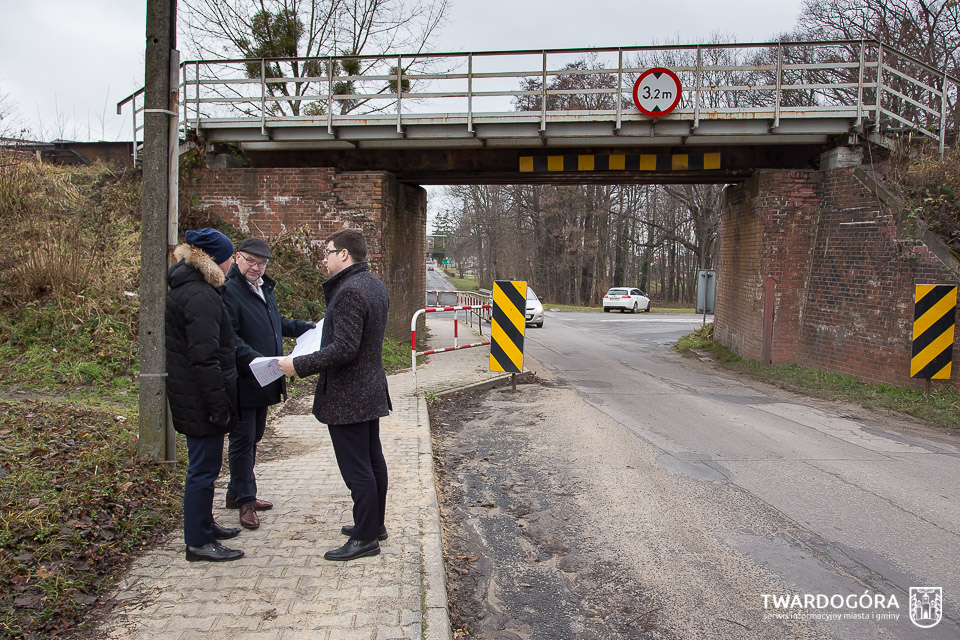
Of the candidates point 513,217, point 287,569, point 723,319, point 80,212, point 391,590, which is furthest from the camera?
point 513,217

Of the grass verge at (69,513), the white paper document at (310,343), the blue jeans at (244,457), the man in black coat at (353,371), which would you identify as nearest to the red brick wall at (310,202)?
the grass verge at (69,513)

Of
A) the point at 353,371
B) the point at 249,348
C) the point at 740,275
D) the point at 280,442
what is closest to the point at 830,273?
the point at 740,275

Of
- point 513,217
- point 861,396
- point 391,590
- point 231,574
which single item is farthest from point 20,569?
point 513,217

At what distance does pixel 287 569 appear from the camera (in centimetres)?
379

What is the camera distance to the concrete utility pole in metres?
4.56

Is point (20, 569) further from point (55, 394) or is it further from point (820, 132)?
point (820, 132)

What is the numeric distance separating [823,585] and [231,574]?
332 centimetres

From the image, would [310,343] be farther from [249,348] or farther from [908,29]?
[908,29]

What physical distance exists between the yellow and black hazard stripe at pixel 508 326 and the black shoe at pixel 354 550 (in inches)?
246

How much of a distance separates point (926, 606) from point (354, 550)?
313 cm

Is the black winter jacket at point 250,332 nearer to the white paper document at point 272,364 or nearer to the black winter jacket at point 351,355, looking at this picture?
the white paper document at point 272,364

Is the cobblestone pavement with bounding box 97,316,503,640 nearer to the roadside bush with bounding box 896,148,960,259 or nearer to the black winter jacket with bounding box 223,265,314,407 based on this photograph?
the black winter jacket with bounding box 223,265,314,407

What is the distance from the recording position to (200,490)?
152 inches

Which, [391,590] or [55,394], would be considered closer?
[391,590]
